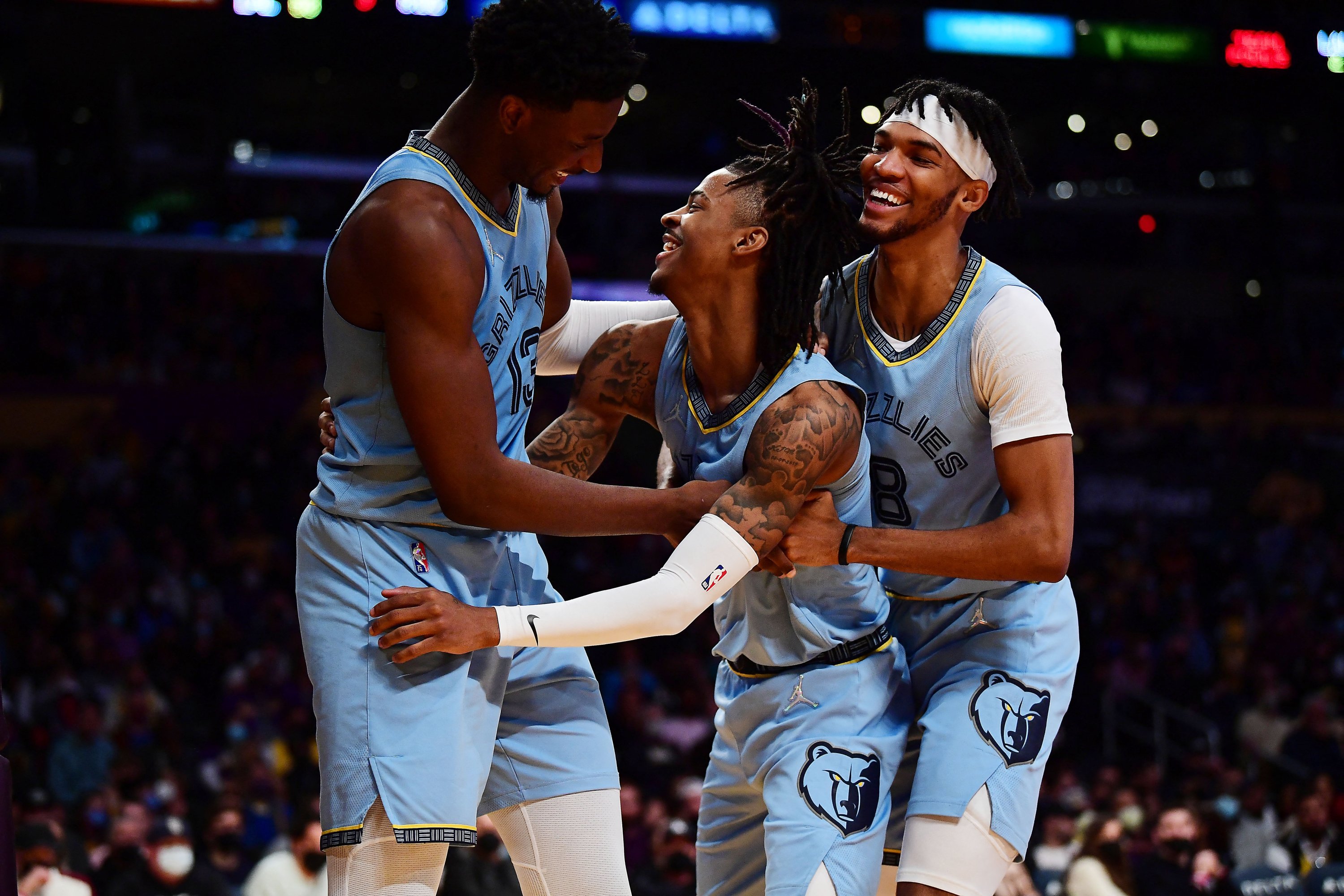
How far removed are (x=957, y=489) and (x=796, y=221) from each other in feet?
2.36

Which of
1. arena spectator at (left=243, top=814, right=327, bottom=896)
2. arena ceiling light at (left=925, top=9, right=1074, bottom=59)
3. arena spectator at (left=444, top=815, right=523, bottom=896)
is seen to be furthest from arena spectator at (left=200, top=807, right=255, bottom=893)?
arena ceiling light at (left=925, top=9, right=1074, bottom=59)

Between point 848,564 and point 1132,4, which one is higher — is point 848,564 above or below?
below

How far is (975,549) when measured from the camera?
3.05 m

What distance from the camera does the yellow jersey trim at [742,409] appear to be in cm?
310

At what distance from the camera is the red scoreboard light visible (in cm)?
1499

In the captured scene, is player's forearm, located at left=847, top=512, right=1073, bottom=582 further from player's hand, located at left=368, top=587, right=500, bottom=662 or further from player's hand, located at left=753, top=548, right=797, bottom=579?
player's hand, located at left=368, top=587, right=500, bottom=662

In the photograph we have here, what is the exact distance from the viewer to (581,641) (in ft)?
9.34

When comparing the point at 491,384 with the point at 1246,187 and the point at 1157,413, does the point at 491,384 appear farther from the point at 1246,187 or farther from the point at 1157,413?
the point at 1246,187

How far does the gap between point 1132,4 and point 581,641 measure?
44.3 feet

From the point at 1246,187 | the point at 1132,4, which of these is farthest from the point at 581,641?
the point at 1246,187

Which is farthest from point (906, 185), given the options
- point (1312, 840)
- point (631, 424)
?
point (631, 424)

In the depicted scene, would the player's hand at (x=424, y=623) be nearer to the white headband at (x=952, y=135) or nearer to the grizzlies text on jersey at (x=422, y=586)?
the grizzlies text on jersey at (x=422, y=586)

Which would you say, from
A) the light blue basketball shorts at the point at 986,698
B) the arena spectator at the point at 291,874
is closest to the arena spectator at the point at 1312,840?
the arena spectator at the point at 291,874

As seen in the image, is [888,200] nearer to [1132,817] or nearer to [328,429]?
[328,429]
